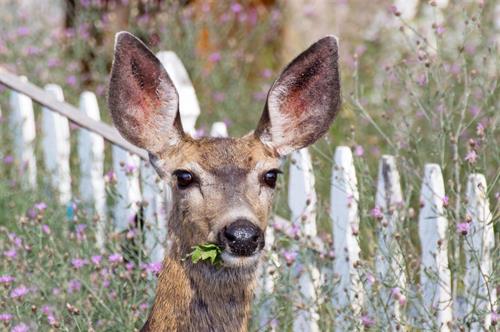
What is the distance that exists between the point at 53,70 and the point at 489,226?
516 cm

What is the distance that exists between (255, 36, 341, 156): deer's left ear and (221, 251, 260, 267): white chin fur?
0.69 m

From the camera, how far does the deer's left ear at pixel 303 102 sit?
4172 mm

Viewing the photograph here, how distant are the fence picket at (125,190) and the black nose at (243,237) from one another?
226cm

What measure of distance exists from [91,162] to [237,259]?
3.52 metres

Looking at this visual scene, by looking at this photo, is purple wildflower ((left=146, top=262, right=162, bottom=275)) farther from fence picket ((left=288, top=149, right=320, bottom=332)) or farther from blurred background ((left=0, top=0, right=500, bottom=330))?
blurred background ((left=0, top=0, right=500, bottom=330))

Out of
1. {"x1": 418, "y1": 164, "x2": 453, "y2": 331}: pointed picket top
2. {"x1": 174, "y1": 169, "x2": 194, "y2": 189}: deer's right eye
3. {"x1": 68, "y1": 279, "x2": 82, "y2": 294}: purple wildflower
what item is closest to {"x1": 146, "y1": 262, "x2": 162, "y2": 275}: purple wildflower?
{"x1": 68, "y1": 279, "x2": 82, "y2": 294}: purple wildflower

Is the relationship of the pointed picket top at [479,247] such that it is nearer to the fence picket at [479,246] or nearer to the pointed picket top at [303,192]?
the fence picket at [479,246]

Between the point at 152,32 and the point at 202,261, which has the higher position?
the point at 152,32

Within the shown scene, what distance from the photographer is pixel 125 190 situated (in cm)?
636

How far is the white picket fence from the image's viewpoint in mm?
4504

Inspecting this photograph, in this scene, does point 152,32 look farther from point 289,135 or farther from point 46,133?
point 289,135

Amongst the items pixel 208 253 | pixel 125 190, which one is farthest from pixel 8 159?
pixel 208 253

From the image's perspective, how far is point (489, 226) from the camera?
15.0 feet

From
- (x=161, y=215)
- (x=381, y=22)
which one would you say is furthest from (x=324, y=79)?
(x=381, y=22)
